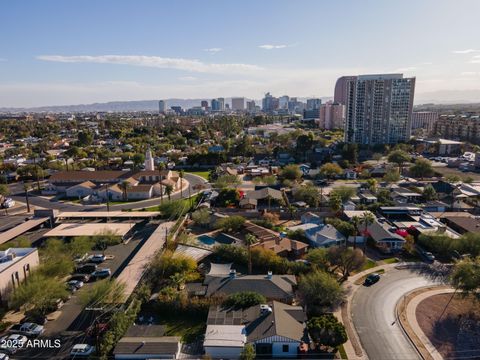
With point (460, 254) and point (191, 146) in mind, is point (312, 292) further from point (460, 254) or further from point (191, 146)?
point (191, 146)

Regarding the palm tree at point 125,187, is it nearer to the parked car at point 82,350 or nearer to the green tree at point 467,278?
the parked car at point 82,350

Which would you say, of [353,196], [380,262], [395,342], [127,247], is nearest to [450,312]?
[395,342]

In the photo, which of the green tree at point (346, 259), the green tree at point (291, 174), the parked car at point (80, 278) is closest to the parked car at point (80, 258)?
the parked car at point (80, 278)

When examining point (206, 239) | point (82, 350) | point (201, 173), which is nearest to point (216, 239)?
point (206, 239)

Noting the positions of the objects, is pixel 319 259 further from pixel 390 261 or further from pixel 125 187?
pixel 125 187

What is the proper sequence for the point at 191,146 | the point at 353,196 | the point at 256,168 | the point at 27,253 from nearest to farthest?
the point at 27,253 → the point at 353,196 → the point at 256,168 → the point at 191,146
